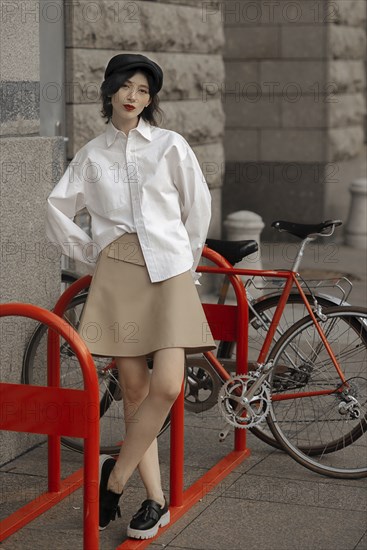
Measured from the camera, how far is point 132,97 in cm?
420

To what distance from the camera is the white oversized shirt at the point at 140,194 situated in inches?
167

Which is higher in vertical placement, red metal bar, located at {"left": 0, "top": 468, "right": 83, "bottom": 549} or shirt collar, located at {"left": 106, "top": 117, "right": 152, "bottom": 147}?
shirt collar, located at {"left": 106, "top": 117, "right": 152, "bottom": 147}

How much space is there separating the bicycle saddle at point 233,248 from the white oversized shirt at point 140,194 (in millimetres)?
900

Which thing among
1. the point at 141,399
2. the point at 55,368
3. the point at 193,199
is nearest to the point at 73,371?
the point at 55,368

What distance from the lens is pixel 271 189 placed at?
12.1 metres

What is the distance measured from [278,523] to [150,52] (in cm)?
464

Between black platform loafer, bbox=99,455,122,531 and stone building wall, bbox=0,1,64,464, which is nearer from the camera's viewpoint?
black platform loafer, bbox=99,455,122,531

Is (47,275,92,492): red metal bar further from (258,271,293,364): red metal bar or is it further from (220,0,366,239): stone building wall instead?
(220,0,366,239): stone building wall

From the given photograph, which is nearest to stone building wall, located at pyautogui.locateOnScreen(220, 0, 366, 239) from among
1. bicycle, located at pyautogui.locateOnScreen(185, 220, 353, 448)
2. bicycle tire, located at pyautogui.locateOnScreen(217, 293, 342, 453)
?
bicycle tire, located at pyautogui.locateOnScreen(217, 293, 342, 453)

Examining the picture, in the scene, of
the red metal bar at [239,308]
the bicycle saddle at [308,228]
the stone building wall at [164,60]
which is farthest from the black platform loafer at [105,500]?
the stone building wall at [164,60]

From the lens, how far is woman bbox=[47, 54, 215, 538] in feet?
13.9

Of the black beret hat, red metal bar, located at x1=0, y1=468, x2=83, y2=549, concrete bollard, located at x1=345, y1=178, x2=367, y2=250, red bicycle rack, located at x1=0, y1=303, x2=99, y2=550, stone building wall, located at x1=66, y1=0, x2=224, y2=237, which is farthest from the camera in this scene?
concrete bollard, located at x1=345, y1=178, x2=367, y2=250

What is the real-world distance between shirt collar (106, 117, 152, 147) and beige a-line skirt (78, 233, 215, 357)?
37 centimetres

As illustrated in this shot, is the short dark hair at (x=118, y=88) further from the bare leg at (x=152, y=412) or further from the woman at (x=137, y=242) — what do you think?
the bare leg at (x=152, y=412)
